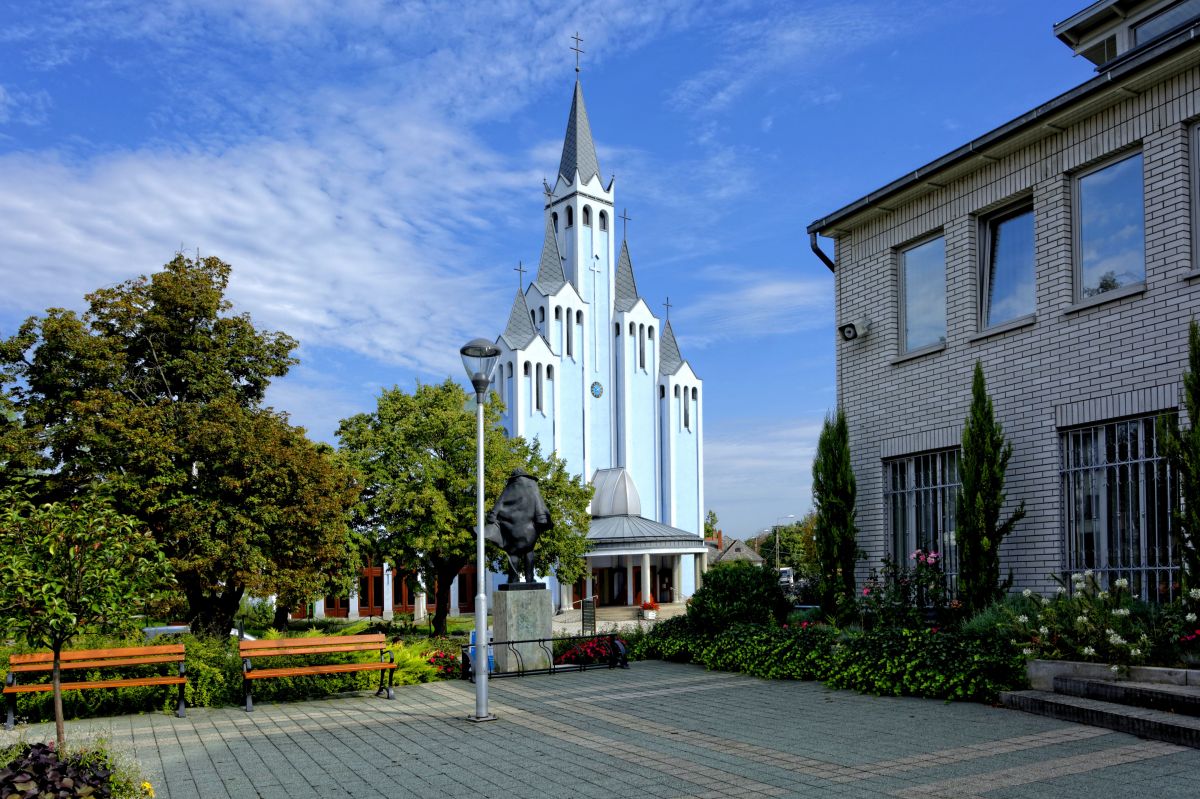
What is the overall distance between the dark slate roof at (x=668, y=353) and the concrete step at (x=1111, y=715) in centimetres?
5123

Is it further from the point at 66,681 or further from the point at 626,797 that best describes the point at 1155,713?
the point at 66,681

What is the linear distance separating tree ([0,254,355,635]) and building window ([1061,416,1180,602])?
15275 mm

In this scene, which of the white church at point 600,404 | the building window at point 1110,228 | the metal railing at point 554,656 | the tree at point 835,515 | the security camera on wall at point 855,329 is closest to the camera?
the building window at point 1110,228

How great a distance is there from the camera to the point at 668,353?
63.1m

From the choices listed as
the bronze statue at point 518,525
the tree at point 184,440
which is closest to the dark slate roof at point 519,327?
the tree at point 184,440

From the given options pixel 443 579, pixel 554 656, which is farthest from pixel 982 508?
pixel 443 579

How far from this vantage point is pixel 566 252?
59125 mm

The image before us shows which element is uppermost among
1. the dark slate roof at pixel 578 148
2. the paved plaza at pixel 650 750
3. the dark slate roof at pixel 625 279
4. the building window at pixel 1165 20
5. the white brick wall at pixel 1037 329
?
the dark slate roof at pixel 578 148

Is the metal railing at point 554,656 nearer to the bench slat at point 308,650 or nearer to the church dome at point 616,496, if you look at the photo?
the bench slat at point 308,650

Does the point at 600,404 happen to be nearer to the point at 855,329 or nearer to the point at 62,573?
the point at 855,329

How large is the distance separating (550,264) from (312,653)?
153 ft

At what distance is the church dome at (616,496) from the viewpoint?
53406 millimetres

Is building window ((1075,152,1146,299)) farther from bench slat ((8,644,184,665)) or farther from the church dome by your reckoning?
the church dome

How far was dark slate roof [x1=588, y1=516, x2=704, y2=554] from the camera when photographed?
49.2 m
